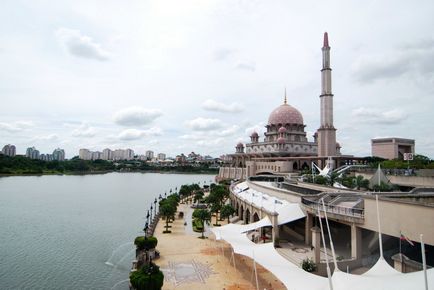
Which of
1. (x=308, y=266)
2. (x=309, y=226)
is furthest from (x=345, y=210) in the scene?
(x=308, y=266)

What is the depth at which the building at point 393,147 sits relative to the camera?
64625 millimetres

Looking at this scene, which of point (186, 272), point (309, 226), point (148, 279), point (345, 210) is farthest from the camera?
point (309, 226)

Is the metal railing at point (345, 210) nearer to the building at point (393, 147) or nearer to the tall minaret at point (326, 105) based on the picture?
the tall minaret at point (326, 105)

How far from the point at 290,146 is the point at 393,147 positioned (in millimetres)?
21458

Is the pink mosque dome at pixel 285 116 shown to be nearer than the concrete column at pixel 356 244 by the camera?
No

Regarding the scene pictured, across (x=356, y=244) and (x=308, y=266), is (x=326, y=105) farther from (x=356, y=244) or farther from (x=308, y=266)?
(x=308, y=266)

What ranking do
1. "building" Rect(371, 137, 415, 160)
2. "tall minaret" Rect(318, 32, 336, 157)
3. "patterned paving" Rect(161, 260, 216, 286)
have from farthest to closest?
"building" Rect(371, 137, 415, 160) → "tall minaret" Rect(318, 32, 336, 157) → "patterned paving" Rect(161, 260, 216, 286)

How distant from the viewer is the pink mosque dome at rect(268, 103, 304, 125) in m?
79.6

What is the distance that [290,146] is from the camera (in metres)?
76.6

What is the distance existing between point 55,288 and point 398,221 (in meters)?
19.7

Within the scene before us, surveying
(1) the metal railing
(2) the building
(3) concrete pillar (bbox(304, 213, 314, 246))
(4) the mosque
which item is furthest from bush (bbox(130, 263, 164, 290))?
(2) the building

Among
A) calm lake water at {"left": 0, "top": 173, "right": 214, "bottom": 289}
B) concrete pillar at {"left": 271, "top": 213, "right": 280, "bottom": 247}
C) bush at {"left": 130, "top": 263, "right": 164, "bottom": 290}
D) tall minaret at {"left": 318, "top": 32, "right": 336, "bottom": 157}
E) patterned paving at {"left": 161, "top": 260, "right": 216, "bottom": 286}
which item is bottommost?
calm lake water at {"left": 0, "top": 173, "right": 214, "bottom": 289}

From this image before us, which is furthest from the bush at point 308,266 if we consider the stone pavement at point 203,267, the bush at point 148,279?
the bush at point 148,279

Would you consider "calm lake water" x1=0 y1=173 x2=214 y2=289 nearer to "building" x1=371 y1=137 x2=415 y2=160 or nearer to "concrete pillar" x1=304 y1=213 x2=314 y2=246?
"concrete pillar" x1=304 y1=213 x2=314 y2=246
